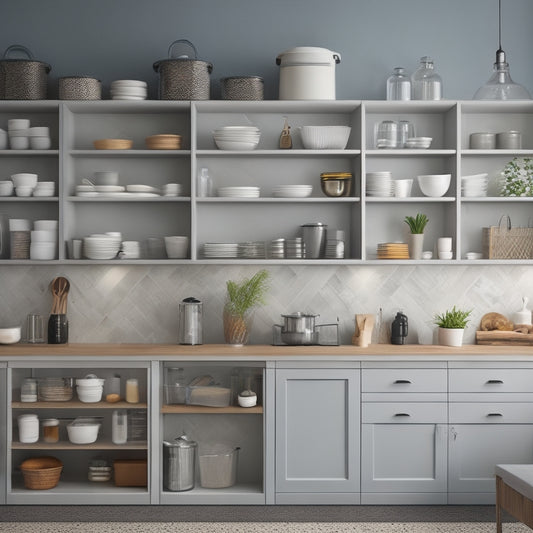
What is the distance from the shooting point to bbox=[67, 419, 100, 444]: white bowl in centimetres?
497

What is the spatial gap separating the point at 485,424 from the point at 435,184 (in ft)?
5.20

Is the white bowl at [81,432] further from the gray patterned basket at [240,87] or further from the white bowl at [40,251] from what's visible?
the gray patterned basket at [240,87]

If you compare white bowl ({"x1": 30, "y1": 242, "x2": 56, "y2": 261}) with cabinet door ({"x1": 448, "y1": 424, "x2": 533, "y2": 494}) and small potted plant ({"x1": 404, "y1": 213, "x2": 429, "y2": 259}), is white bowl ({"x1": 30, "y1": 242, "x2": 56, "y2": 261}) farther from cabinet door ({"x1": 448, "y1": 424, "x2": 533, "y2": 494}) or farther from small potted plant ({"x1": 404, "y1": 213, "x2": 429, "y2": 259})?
cabinet door ({"x1": 448, "y1": 424, "x2": 533, "y2": 494})

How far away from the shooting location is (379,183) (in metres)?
5.33

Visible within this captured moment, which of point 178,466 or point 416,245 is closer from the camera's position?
point 178,466

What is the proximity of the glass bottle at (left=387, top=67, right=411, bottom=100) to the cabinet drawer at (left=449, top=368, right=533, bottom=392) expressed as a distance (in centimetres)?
185

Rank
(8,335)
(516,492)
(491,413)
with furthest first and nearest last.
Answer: (8,335) < (491,413) < (516,492)

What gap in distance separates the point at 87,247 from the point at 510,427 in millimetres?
2926

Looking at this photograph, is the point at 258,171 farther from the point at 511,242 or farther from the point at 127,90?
the point at 511,242

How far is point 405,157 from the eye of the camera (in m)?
5.58

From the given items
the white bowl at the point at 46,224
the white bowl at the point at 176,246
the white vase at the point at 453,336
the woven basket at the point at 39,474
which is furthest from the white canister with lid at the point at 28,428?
the white vase at the point at 453,336

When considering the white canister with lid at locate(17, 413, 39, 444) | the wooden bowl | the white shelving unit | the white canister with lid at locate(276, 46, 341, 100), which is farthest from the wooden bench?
the wooden bowl

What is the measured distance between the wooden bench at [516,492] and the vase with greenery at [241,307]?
191 centimetres

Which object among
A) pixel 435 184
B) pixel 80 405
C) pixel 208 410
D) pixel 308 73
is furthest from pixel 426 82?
pixel 80 405
